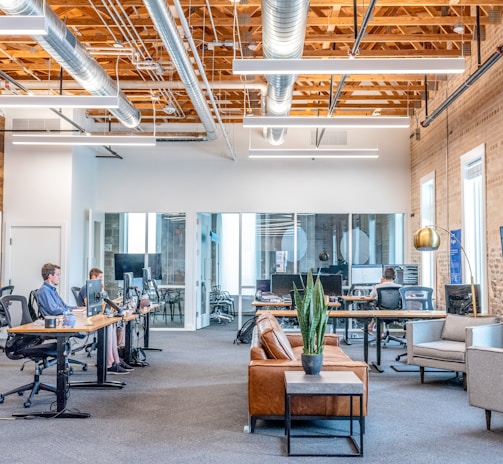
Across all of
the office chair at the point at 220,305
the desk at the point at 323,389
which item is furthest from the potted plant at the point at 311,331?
the office chair at the point at 220,305

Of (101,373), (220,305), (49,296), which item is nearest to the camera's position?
(101,373)

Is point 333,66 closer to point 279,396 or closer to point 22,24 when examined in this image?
point 22,24

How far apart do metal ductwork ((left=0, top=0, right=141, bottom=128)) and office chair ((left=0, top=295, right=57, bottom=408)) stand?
8.28ft

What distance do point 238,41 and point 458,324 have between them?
14.4 feet

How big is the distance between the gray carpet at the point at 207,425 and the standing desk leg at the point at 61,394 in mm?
93

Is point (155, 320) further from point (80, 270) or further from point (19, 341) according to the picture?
point (19, 341)

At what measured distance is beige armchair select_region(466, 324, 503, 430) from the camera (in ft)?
14.7

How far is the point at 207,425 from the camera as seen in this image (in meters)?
4.67

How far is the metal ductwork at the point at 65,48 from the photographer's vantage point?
4945 mm

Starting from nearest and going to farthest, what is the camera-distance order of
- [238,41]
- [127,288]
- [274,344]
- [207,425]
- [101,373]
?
[207,425] → [274,344] → [101,373] → [127,288] → [238,41]

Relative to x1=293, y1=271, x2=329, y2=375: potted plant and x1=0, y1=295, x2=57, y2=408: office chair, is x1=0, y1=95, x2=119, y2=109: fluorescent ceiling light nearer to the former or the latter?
x1=0, y1=295, x2=57, y2=408: office chair

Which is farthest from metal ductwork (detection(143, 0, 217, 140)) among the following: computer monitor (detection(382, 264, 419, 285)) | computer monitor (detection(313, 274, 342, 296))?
computer monitor (detection(382, 264, 419, 285))

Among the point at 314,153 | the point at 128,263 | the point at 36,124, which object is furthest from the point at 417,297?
the point at 36,124

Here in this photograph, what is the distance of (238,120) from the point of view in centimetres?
1155
